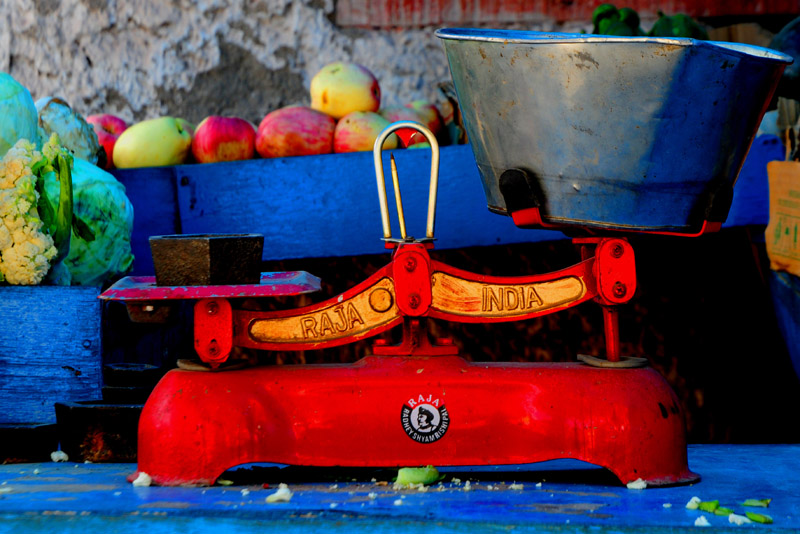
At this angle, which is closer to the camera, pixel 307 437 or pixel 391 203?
pixel 307 437

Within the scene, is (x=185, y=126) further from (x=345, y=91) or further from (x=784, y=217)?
(x=784, y=217)

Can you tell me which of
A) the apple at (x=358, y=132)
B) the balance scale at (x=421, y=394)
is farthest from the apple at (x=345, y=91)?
the balance scale at (x=421, y=394)

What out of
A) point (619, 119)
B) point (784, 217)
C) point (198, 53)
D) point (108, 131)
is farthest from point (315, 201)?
point (619, 119)

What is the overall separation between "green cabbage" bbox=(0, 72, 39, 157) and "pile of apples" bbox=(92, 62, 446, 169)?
62 cm

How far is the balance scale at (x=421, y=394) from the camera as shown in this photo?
5.45ft

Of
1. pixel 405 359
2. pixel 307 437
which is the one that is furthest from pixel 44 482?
pixel 405 359

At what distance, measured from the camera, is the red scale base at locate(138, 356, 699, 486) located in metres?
1.66

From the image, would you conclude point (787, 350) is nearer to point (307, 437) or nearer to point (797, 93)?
point (797, 93)

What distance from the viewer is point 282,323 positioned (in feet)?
5.74

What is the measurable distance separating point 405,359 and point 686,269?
6.31 ft

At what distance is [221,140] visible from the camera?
10.1 feet

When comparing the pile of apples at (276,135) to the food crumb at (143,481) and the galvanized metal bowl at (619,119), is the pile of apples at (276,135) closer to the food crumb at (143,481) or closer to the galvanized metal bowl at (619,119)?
the galvanized metal bowl at (619,119)

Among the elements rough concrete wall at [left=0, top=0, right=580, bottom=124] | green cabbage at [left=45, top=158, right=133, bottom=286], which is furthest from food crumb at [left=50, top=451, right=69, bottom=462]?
rough concrete wall at [left=0, top=0, right=580, bottom=124]

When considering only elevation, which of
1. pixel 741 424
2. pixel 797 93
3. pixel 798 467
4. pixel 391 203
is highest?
pixel 797 93
